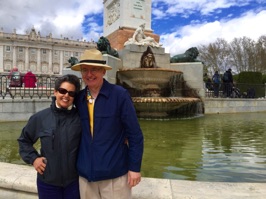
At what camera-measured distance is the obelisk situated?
49.4 feet

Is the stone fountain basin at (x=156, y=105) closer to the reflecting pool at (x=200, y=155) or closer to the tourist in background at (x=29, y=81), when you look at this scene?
the reflecting pool at (x=200, y=155)

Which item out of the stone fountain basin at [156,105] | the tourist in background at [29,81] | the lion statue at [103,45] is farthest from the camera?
the tourist in background at [29,81]

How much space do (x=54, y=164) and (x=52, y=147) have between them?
0.39ft

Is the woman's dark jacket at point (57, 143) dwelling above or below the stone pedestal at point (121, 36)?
below

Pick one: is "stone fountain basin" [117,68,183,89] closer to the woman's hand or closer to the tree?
the woman's hand

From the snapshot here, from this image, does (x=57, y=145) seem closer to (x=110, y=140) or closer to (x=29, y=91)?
(x=110, y=140)

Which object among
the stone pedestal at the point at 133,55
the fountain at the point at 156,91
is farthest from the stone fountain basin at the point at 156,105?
the stone pedestal at the point at 133,55

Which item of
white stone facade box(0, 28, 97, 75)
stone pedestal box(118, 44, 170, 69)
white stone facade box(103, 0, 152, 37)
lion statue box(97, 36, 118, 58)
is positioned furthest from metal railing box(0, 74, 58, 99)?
white stone facade box(0, 28, 97, 75)

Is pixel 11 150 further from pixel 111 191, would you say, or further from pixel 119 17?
pixel 119 17

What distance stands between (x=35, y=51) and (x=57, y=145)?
109800mm

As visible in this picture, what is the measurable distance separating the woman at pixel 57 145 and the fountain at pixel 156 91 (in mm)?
7743

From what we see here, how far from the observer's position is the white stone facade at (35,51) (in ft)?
322

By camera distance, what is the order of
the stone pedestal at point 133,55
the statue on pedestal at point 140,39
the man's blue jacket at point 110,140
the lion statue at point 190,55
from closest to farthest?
the man's blue jacket at point 110,140 < the stone pedestal at point 133,55 < the lion statue at point 190,55 < the statue on pedestal at point 140,39

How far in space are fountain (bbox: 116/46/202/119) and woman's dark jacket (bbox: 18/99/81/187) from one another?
7762 millimetres
